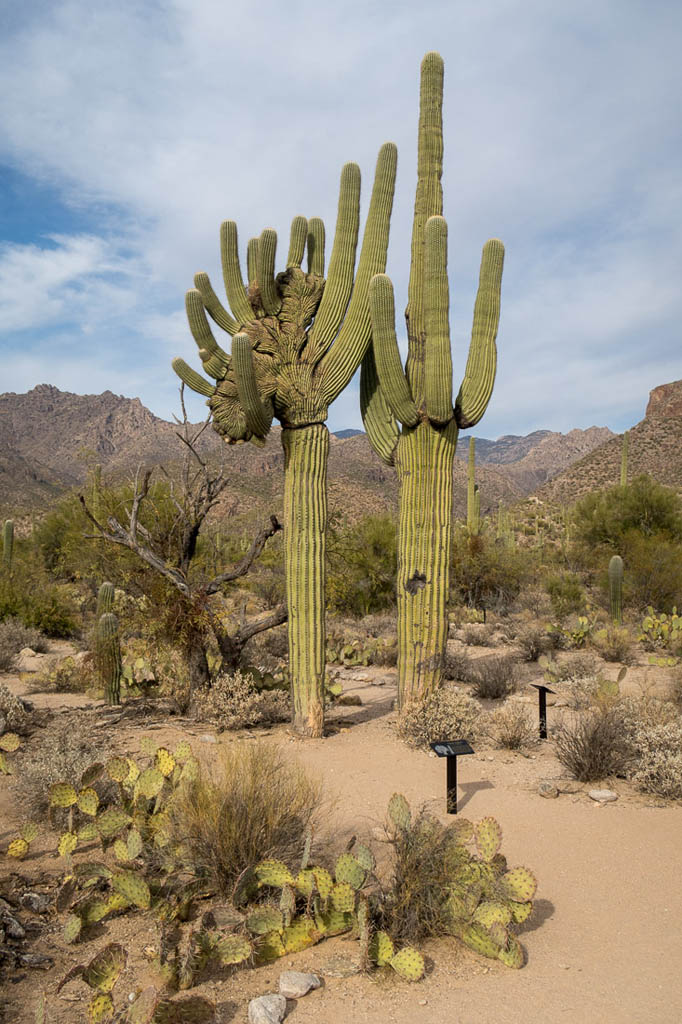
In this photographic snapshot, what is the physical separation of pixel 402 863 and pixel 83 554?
57.5ft

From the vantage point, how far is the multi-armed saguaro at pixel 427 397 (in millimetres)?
8539

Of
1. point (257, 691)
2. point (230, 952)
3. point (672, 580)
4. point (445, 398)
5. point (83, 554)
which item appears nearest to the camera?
point (230, 952)

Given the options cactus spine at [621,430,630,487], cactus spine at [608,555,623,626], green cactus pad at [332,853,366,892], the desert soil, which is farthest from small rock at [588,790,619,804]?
cactus spine at [621,430,630,487]

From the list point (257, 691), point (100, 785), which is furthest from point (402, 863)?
point (257, 691)

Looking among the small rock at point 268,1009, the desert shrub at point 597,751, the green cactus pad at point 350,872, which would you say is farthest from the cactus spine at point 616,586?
the small rock at point 268,1009

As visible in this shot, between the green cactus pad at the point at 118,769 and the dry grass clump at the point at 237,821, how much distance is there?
0.61 metres

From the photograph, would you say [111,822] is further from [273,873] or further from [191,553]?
[191,553]

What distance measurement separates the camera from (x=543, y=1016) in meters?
3.34

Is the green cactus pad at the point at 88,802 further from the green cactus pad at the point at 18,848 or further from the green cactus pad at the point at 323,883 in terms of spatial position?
the green cactus pad at the point at 323,883

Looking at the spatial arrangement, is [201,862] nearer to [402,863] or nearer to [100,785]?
[402,863]

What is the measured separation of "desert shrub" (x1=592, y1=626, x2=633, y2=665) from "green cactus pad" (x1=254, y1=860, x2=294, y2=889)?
11.1 m

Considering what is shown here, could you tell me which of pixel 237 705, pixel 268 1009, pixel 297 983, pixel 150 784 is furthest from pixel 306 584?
pixel 268 1009

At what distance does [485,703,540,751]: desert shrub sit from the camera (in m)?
7.81

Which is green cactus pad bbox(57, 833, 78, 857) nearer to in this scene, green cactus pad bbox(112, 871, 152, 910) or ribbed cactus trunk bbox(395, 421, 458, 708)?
green cactus pad bbox(112, 871, 152, 910)
